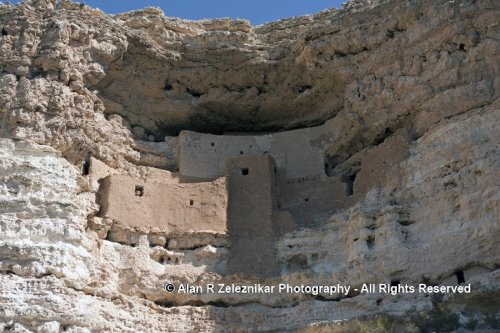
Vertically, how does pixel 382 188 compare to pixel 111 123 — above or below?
below

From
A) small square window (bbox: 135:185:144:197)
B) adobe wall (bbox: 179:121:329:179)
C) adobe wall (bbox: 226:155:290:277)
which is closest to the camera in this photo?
adobe wall (bbox: 226:155:290:277)

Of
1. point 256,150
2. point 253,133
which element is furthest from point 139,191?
point 253,133

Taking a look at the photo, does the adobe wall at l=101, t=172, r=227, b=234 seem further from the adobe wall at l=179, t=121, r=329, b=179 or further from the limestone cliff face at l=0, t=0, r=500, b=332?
the adobe wall at l=179, t=121, r=329, b=179

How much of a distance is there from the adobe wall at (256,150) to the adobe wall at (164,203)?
0.80 metres

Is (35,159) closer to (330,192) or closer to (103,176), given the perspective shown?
(103,176)

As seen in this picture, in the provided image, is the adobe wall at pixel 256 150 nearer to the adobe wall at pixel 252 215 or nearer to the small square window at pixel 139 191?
the adobe wall at pixel 252 215

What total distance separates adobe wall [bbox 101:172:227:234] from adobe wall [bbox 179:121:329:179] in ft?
2.63

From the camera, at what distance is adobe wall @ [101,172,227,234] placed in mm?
17391

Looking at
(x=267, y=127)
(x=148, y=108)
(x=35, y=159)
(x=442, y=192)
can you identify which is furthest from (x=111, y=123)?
(x=442, y=192)

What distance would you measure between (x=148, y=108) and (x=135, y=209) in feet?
11.1

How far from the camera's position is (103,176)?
1789 cm

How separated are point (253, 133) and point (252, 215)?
154 inches

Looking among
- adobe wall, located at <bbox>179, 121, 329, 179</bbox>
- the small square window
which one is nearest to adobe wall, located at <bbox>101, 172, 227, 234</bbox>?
the small square window

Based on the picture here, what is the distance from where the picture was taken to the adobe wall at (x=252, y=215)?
17.3m
